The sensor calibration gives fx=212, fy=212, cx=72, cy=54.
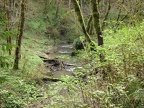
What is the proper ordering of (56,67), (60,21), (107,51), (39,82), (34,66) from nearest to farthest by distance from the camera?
(107,51)
(39,82)
(34,66)
(56,67)
(60,21)

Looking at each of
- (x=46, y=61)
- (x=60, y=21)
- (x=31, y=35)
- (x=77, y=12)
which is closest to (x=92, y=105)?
(x=77, y=12)

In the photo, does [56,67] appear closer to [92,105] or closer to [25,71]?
[25,71]

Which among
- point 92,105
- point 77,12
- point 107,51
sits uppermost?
point 77,12

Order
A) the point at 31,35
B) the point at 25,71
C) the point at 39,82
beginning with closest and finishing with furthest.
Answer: the point at 39,82
the point at 25,71
the point at 31,35

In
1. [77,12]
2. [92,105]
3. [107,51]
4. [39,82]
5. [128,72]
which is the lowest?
[39,82]

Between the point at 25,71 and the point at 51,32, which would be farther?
the point at 51,32

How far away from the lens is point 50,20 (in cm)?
3503

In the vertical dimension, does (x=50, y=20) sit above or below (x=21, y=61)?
above

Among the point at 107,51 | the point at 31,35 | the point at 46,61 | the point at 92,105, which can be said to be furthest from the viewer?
the point at 31,35

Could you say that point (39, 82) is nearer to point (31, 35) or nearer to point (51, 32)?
point (31, 35)

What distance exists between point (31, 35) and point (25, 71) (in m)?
15.9

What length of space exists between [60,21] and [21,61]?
20.7 meters

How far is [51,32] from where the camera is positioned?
106 ft

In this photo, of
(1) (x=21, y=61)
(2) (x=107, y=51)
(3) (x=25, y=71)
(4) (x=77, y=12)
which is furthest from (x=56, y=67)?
(2) (x=107, y=51)
